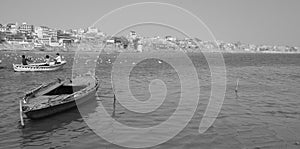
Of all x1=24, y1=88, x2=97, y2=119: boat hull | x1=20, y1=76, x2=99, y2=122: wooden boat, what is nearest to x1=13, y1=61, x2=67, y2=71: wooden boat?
x1=20, y1=76, x2=99, y2=122: wooden boat

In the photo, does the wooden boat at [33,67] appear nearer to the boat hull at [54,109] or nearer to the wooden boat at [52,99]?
the wooden boat at [52,99]

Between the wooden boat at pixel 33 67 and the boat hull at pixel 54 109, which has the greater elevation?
the wooden boat at pixel 33 67

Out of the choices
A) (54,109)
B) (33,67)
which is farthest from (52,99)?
(33,67)

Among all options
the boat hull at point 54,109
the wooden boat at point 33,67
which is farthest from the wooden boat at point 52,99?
the wooden boat at point 33,67

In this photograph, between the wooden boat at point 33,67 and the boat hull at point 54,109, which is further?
the wooden boat at point 33,67

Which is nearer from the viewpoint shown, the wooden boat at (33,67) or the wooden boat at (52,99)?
the wooden boat at (52,99)

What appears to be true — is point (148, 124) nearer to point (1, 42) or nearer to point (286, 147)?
point (286, 147)

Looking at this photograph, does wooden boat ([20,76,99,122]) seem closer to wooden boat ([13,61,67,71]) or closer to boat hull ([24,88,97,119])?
boat hull ([24,88,97,119])

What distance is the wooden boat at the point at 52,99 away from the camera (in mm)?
14481

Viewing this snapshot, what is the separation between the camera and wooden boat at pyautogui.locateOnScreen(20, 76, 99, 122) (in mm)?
14481

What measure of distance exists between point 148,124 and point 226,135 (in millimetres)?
4140

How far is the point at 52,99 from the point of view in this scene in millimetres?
15781

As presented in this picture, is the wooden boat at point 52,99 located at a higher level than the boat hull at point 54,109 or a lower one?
higher

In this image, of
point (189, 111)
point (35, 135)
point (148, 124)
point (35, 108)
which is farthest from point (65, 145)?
point (189, 111)
